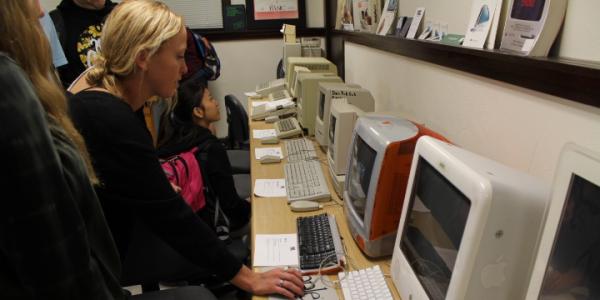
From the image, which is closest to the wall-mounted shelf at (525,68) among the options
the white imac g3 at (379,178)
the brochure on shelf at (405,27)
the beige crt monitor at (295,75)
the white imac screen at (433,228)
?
the brochure on shelf at (405,27)

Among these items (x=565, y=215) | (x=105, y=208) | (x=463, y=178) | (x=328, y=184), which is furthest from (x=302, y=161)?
(x=565, y=215)

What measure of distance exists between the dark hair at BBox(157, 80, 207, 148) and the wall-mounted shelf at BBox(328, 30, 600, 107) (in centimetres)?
112

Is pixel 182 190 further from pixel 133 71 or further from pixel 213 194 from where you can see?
pixel 133 71

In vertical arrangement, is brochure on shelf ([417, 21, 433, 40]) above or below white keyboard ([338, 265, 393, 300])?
above

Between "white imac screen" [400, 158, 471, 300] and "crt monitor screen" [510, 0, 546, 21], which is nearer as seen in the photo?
"white imac screen" [400, 158, 471, 300]

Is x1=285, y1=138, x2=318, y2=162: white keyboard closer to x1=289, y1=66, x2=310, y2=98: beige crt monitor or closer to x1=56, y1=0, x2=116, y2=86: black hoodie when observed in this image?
x1=289, y1=66, x2=310, y2=98: beige crt monitor

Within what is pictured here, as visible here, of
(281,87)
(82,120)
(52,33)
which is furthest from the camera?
(281,87)

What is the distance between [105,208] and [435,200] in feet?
3.23

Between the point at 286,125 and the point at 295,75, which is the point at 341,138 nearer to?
the point at 286,125

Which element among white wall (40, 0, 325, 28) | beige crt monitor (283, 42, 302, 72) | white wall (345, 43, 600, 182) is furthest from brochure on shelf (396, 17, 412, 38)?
white wall (40, 0, 325, 28)

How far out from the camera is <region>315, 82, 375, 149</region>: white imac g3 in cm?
200

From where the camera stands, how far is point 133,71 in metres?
1.19

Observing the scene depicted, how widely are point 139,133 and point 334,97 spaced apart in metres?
1.11

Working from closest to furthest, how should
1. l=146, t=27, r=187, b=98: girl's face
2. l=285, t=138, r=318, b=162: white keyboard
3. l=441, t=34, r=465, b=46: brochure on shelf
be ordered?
1. l=146, t=27, r=187, b=98: girl's face
2. l=441, t=34, r=465, b=46: brochure on shelf
3. l=285, t=138, r=318, b=162: white keyboard
